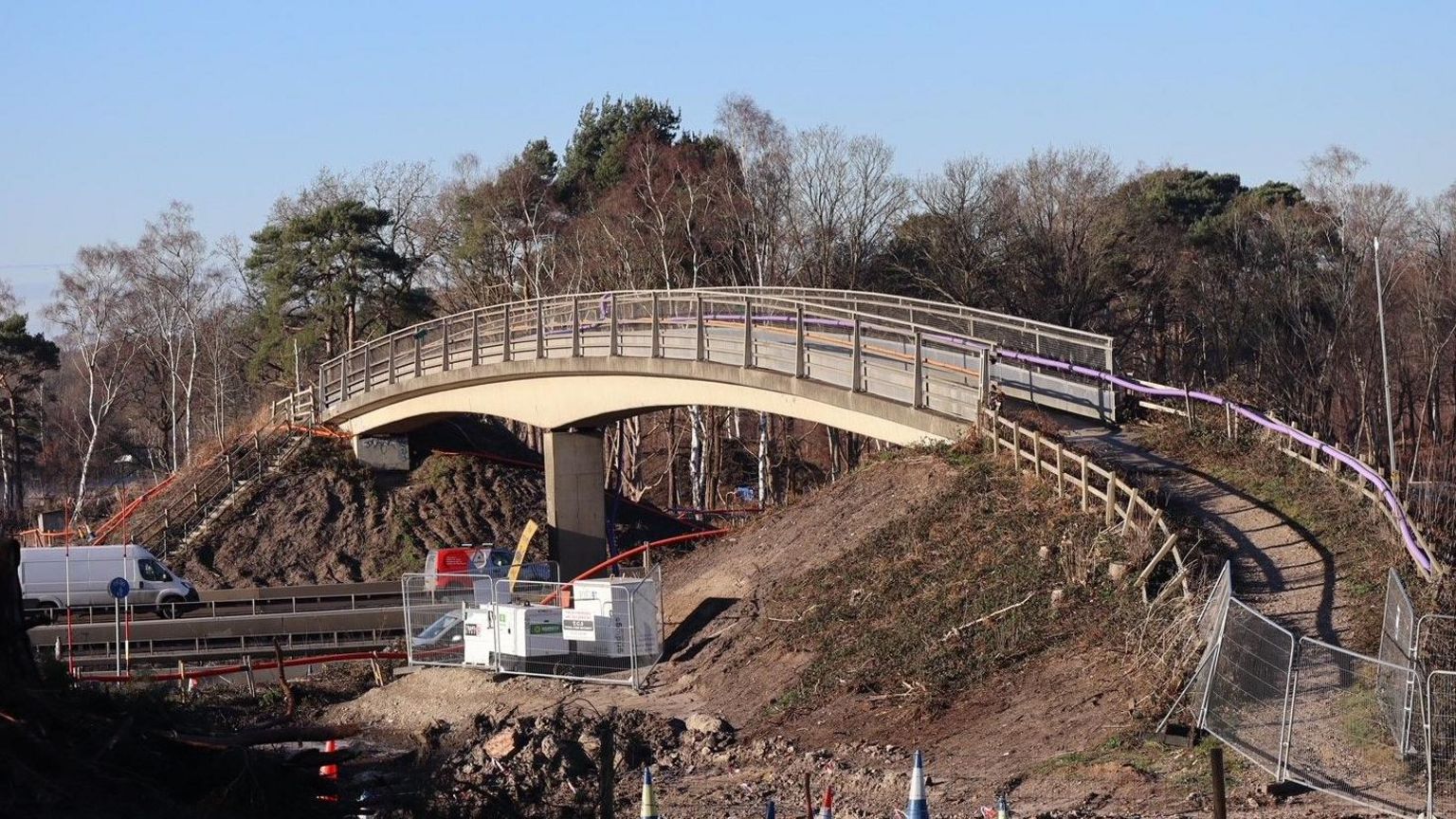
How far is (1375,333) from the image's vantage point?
193 feet

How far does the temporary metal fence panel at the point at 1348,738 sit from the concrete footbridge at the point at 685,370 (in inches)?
430

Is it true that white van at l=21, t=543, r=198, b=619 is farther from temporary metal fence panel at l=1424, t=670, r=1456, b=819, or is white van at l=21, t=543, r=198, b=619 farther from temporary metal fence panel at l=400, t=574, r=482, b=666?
temporary metal fence panel at l=1424, t=670, r=1456, b=819

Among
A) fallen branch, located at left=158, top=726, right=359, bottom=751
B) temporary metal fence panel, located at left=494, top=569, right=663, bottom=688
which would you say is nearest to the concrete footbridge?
temporary metal fence panel, located at left=494, top=569, right=663, bottom=688

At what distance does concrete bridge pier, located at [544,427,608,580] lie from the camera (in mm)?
39406

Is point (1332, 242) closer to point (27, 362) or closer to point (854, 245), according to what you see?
point (854, 245)

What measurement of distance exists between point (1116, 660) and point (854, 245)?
1613 inches

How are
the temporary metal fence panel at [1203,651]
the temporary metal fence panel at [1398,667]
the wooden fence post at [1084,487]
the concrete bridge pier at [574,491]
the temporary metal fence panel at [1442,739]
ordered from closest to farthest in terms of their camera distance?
the temporary metal fence panel at [1442,739] < the temporary metal fence panel at [1398,667] < the temporary metal fence panel at [1203,651] < the wooden fence post at [1084,487] < the concrete bridge pier at [574,491]

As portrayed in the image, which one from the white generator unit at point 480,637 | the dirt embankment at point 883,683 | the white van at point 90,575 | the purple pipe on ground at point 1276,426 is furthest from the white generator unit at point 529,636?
the white van at point 90,575

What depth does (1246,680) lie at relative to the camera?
15.5m

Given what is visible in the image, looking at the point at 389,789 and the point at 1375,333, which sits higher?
the point at 1375,333

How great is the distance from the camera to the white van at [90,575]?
1487 inches

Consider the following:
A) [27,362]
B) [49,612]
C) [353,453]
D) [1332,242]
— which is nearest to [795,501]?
[49,612]

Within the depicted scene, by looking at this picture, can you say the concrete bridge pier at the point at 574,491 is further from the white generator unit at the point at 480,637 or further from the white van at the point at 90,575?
the white generator unit at the point at 480,637

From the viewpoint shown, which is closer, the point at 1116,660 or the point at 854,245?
the point at 1116,660
